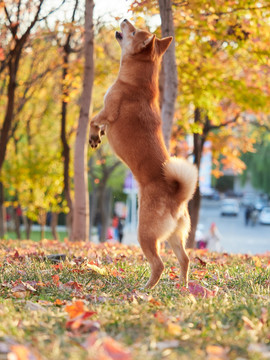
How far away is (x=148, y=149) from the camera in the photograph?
4617 millimetres

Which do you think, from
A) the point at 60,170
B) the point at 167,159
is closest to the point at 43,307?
the point at 167,159

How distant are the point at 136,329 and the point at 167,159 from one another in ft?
6.59

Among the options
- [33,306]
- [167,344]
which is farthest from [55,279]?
[167,344]

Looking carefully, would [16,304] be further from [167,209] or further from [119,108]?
[119,108]

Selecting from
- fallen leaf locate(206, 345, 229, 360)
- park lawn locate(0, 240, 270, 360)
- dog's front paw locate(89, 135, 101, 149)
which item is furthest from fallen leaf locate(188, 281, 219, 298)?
dog's front paw locate(89, 135, 101, 149)

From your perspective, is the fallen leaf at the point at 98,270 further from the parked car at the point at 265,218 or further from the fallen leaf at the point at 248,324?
the parked car at the point at 265,218

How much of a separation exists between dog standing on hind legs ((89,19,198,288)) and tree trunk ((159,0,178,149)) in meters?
2.97

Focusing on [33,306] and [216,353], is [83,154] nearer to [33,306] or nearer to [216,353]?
[33,306]

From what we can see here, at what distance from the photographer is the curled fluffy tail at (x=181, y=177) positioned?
4316 mm

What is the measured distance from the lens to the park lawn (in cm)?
248

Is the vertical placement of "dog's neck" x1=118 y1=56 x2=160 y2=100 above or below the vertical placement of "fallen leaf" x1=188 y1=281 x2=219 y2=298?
above

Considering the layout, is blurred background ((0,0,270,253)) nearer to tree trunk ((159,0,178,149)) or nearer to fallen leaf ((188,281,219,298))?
tree trunk ((159,0,178,149))

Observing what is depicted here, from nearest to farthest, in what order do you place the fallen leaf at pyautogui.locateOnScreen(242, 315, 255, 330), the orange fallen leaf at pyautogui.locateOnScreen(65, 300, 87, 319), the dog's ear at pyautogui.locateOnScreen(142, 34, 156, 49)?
the fallen leaf at pyautogui.locateOnScreen(242, 315, 255, 330)
the orange fallen leaf at pyautogui.locateOnScreen(65, 300, 87, 319)
the dog's ear at pyautogui.locateOnScreen(142, 34, 156, 49)

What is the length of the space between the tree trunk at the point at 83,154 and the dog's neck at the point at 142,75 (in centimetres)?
465
